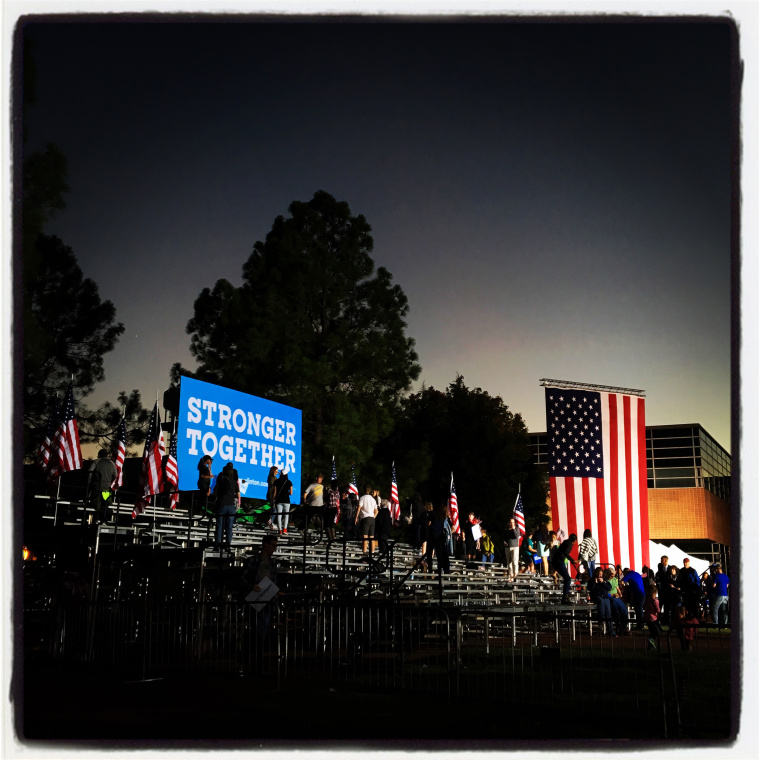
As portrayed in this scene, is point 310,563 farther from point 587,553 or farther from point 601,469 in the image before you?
point 601,469

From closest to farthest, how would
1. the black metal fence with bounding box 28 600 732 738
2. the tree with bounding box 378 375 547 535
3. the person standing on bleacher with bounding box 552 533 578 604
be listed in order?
the black metal fence with bounding box 28 600 732 738, the person standing on bleacher with bounding box 552 533 578 604, the tree with bounding box 378 375 547 535

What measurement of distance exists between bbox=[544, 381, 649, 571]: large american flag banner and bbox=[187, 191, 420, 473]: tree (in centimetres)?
1264

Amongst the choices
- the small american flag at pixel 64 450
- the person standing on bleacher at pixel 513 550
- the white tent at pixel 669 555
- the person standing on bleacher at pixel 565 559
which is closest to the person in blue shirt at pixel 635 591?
the person standing on bleacher at pixel 565 559

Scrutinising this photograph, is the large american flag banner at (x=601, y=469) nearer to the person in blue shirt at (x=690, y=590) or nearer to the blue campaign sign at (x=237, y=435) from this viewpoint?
the person in blue shirt at (x=690, y=590)

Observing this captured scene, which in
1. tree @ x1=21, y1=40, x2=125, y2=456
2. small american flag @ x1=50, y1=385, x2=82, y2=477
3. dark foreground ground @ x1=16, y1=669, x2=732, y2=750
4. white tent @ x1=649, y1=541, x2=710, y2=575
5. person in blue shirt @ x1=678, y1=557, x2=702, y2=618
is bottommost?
white tent @ x1=649, y1=541, x2=710, y2=575

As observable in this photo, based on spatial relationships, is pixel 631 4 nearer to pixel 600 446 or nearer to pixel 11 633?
pixel 11 633

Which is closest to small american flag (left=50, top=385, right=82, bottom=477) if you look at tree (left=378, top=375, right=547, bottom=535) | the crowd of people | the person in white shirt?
the crowd of people

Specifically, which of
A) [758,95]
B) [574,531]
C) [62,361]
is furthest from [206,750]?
[62,361]

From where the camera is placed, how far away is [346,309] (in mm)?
41469

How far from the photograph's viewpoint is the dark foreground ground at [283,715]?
8.62 metres

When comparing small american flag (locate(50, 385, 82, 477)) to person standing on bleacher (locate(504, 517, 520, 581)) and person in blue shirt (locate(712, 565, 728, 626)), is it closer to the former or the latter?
person standing on bleacher (locate(504, 517, 520, 581))

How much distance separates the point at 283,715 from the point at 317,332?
104 ft

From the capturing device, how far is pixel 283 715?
31.7ft

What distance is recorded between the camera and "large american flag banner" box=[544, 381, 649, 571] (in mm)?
27781
